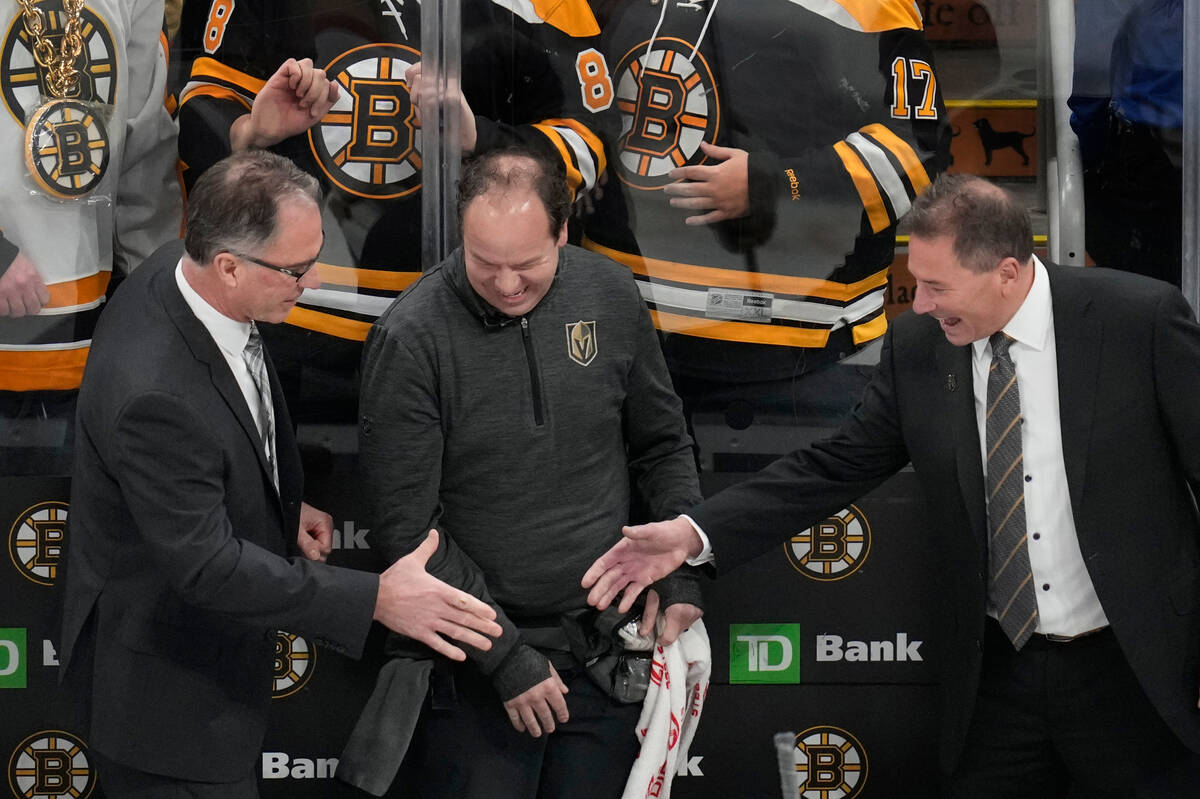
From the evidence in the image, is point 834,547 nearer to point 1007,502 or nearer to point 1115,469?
point 1007,502

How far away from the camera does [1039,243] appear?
3.10 meters

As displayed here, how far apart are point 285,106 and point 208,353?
35.3 inches

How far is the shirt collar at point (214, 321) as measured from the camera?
2.25 m

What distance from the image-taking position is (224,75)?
295 centimetres

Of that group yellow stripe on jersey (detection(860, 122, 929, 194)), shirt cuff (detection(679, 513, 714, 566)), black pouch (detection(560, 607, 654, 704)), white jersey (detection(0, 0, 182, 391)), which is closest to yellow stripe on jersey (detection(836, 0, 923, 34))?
yellow stripe on jersey (detection(860, 122, 929, 194))

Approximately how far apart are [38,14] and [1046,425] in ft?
7.06

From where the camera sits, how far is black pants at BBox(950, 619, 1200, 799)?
235cm

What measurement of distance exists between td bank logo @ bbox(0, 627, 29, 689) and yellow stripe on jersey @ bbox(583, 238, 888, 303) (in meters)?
1.47

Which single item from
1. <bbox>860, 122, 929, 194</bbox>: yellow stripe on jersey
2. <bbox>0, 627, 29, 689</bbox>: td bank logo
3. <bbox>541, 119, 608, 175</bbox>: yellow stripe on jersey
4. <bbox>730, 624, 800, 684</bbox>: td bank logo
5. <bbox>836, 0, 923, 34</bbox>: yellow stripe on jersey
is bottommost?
<bbox>730, 624, 800, 684</bbox>: td bank logo

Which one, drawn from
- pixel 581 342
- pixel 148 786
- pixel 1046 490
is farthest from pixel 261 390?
pixel 1046 490

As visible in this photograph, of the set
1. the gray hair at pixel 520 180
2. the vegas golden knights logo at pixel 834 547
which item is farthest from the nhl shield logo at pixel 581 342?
the vegas golden knights logo at pixel 834 547

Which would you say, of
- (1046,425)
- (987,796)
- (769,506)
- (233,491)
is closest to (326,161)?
(233,491)

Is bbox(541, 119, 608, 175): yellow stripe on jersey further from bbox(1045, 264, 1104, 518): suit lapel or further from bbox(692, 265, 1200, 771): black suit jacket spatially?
bbox(1045, 264, 1104, 518): suit lapel

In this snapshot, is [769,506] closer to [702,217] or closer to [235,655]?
[702,217]
